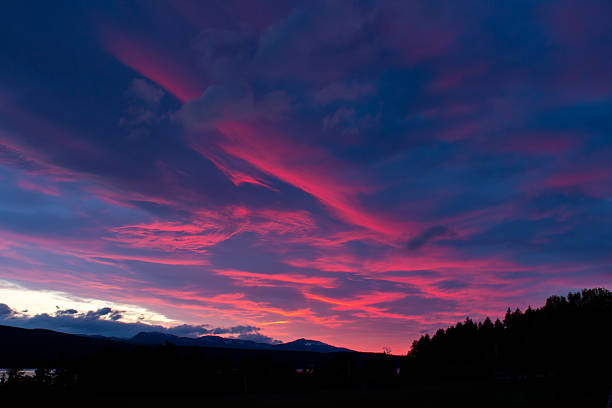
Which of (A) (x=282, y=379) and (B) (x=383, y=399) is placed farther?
(A) (x=282, y=379)

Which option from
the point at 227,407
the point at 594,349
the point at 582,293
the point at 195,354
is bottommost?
the point at 227,407

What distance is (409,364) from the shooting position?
177 feet

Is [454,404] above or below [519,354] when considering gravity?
below

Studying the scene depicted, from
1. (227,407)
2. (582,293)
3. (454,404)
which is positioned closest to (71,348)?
(227,407)

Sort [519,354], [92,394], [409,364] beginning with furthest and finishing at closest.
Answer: [519,354], [409,364], [92,394]

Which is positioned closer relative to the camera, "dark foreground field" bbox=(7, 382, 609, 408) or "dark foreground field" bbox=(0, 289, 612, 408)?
"dark foreground field" bbox=(7, 382, 609, 408)

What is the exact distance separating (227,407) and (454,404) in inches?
585

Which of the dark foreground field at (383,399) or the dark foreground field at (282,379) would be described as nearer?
the dark foreground field at (383,399)

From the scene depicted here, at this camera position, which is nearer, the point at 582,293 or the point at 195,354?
the point at 195,354

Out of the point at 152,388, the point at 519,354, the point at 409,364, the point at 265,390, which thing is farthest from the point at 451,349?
the point at 152,388

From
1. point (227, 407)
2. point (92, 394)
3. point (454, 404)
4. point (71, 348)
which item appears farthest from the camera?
point (71, 348)

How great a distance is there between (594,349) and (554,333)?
3.97 meters

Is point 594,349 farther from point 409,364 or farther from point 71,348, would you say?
point 71,348

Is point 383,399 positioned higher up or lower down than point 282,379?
lower down
